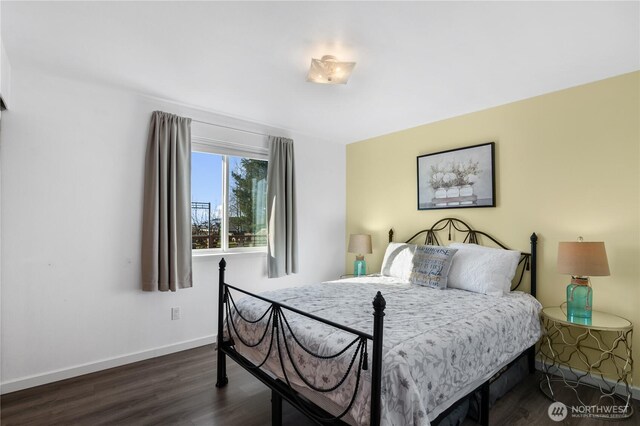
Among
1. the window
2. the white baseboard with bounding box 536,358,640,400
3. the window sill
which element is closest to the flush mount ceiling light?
the window

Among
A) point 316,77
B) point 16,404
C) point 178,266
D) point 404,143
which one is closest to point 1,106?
point 178,266

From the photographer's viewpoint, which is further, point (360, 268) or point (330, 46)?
point (360, 268)

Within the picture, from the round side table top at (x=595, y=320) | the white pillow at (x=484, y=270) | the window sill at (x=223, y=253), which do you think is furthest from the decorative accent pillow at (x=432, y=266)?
the window sill at (x=223, y=253)

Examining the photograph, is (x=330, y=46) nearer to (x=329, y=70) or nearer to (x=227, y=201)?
(x=329, y=70)

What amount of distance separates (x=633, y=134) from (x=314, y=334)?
285 cm

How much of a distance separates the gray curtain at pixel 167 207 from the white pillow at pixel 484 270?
8.49 ft

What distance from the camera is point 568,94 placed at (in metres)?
2.84

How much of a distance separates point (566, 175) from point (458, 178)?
956 millimetres

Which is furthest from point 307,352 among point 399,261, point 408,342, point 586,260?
point 586,260

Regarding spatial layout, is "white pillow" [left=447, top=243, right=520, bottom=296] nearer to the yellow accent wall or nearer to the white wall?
the yellow accent wall

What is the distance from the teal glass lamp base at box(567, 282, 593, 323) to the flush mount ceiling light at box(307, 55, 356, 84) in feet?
7.80

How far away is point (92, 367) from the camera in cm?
280

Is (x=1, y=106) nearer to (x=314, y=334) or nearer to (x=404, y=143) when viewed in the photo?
(x=314, y=334)

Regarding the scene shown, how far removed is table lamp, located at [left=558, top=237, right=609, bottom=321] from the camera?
7.75ft
